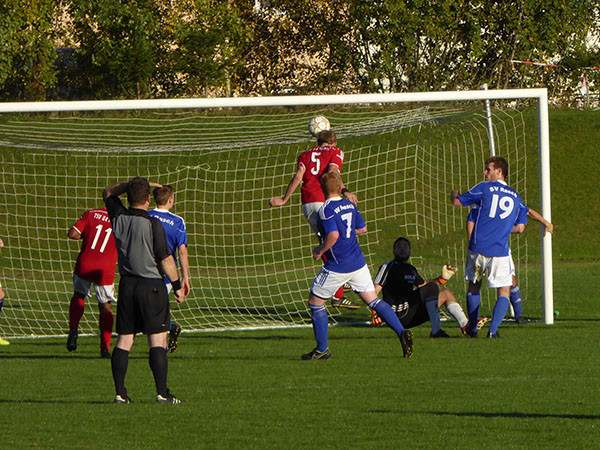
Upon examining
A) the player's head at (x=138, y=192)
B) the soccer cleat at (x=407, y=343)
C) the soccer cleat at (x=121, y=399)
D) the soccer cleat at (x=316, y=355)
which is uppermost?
the player's head at (x=138, y=192)

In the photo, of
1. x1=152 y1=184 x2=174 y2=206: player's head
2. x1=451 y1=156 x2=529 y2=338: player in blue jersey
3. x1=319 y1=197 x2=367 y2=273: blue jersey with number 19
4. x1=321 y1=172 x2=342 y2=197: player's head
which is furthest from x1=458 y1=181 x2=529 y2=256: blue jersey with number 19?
x1=152 y1=184 x2=174 y2=206: player's head

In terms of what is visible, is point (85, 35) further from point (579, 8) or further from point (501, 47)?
point (579, 8)

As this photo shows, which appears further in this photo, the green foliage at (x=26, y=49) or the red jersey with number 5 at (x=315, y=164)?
the green foliage at (x=26, y=49)

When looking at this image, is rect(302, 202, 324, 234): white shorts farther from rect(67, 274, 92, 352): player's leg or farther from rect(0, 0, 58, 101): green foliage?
rect(0, 0, 58, 101): green foliage

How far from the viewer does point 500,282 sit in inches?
424

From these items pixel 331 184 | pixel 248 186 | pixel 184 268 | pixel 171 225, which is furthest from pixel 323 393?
pixel 248 186

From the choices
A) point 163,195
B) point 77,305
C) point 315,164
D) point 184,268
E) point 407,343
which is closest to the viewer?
point 407,343

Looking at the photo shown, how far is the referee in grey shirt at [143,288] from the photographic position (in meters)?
7.41

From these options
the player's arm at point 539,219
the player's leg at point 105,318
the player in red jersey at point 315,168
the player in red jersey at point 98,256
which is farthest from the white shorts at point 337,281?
the player's arm at point 539,219

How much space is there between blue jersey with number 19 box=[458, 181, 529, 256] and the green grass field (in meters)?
0.99

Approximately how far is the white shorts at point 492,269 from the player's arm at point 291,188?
6.40 feet

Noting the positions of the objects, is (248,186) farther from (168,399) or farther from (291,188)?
(168,399)

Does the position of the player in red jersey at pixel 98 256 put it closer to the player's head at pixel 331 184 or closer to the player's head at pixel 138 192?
the player's head at pixel 331 184

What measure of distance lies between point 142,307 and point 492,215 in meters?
4.66
